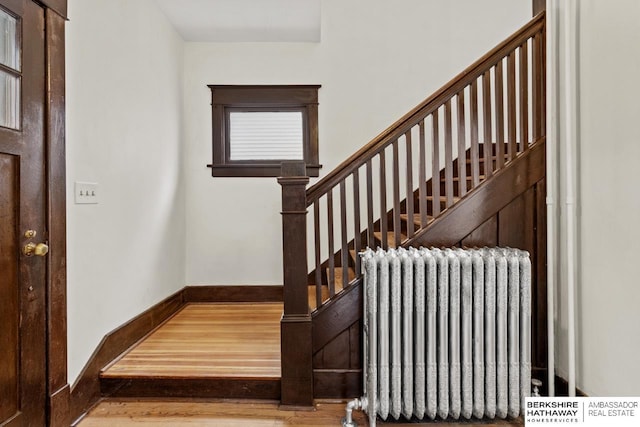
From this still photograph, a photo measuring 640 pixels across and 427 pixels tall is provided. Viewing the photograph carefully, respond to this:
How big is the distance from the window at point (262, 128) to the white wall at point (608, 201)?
220 centimetres

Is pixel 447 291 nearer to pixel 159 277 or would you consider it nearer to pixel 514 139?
pixel 514 139

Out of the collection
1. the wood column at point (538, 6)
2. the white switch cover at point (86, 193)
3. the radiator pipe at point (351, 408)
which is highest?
the wood column at point (538, 6)

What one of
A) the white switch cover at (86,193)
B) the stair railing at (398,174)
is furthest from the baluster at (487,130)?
the white switch cover at (86,193)

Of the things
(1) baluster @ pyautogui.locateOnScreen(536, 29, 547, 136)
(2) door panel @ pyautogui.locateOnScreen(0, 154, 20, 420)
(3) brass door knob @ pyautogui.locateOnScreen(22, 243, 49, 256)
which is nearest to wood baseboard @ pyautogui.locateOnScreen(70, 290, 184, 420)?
(2) door panel @ pyautogui.locateOnScreen(0, 154, 20, 420)

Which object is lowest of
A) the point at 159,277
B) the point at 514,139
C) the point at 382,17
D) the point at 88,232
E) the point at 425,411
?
the point at 425,411

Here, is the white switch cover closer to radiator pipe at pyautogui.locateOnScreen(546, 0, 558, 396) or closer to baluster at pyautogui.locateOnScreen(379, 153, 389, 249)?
baluster at pyautogui.locateOnScreen(379, 153, 389, 249)

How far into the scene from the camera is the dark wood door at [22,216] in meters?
1.52

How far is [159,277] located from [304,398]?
1.70 m

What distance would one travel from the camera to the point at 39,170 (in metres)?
1.68

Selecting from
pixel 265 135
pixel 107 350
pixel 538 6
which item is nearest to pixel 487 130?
pixel 538 6

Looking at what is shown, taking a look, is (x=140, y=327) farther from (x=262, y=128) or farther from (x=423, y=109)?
(x=423, y=109)

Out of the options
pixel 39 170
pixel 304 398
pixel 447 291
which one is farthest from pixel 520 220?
pixel 39 170

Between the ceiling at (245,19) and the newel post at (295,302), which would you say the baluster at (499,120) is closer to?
the newel post at (295,302)

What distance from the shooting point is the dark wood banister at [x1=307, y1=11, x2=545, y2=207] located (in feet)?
6.57
